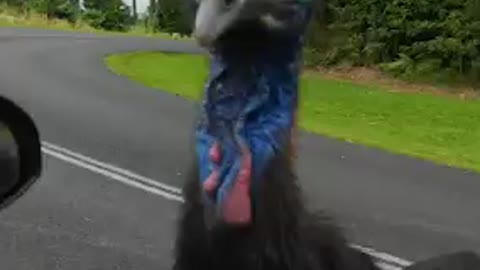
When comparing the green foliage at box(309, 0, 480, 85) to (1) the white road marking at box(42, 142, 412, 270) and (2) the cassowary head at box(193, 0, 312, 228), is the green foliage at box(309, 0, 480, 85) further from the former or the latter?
(2) the cassowary head at box(193, 0, 312, 228)

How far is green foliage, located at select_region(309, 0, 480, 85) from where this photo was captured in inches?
1065

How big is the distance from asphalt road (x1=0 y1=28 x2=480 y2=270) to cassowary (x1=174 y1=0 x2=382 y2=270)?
174 cm

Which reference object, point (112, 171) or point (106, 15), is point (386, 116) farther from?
point (106, 15)

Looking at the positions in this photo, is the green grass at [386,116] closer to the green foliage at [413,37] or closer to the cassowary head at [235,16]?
the green foliage at [413,37]

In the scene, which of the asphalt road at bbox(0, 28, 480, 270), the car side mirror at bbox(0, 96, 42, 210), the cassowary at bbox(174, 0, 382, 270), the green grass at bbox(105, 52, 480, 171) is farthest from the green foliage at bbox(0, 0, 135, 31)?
the cassowary at bbox(174, 0, 382, 270)

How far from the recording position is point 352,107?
21.4 meters

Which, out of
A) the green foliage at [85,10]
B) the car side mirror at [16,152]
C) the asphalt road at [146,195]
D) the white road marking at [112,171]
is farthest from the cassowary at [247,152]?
the green foliage at [85,10]

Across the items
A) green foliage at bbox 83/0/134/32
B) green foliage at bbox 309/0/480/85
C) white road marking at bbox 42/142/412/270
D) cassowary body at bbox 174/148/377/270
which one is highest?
cassowary body at bbox 174/148/377/270

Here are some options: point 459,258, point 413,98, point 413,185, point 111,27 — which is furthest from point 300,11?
point 111,27

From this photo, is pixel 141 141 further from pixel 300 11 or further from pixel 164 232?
pixel 300 11

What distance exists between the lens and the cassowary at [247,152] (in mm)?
2352

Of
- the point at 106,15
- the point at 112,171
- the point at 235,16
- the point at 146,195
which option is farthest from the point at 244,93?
the point at 106,15

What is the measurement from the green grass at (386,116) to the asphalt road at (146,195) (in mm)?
864

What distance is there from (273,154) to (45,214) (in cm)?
783
